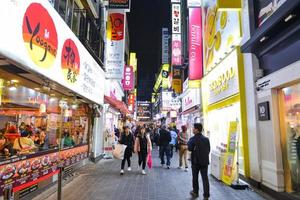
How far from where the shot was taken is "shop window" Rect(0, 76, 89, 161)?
7004 millimetres

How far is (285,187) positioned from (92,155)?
9.63 metres

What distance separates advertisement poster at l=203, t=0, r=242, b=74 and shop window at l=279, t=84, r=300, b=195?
3.42 meters

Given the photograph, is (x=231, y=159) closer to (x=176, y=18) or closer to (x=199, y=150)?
(x=199, y=150)

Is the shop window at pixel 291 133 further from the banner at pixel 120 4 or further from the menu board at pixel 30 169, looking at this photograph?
the banner at pixel 120 4

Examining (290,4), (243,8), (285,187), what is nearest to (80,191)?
(285,187)

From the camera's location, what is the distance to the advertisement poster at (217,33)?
35.2 ft

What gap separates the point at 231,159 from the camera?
8609mm

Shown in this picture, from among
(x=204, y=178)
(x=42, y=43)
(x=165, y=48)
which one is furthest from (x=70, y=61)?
(x=165, y=48)

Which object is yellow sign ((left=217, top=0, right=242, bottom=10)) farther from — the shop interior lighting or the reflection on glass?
the reflection on glass

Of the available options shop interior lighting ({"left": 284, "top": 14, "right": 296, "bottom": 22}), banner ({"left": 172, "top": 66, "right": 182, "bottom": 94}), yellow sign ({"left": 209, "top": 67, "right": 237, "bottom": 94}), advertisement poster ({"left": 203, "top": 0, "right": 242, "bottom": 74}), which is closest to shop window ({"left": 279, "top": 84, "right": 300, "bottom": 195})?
shop interior lighting ({"left": 284, "top": 14, "right": 296, "bottom": 22})

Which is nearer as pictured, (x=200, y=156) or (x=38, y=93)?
(x=200, y=156)

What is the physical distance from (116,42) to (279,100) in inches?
412

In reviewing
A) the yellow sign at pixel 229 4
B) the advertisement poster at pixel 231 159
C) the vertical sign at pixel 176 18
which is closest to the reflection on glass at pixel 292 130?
the advertisement poster at pixel 231 159

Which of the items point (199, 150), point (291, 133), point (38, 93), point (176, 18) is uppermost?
point (176, 18)
